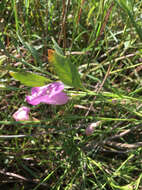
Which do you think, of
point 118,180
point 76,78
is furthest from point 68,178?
point 76,78

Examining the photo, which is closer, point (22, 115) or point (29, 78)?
point (29, 78)

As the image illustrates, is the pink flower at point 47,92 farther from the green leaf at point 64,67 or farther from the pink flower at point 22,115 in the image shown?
the pink flower at point 22,115

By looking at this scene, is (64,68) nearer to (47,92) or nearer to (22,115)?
(47,92)

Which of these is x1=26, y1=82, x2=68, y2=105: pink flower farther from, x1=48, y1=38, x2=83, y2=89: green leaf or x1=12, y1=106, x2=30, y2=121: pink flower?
x1=12, y1=106, x2=30, y2=121: pink flower

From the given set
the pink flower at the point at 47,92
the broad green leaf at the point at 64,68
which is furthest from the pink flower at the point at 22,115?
the broad green leaf at the point at 64,68

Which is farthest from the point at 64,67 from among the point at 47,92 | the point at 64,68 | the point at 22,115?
the point at 22,115

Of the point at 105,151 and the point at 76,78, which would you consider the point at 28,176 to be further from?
the point at 76,78

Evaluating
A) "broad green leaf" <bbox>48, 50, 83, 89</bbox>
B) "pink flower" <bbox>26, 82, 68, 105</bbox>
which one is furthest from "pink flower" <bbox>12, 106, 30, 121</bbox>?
"broad green leaf" <bbox>48, 50, 83, 89</bbox>

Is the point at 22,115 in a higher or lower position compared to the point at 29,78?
lower

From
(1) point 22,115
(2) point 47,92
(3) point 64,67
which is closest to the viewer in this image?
(3) point 64,67
